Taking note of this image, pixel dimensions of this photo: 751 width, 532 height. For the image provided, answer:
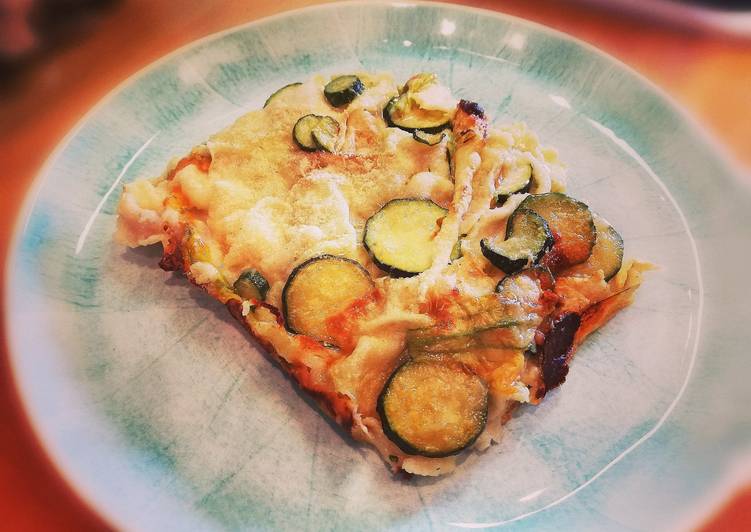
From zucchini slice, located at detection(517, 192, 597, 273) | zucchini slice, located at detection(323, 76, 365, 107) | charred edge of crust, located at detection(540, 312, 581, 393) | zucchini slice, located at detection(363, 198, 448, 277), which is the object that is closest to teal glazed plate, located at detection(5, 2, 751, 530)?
charred edge of crust, located at detection(540, 312, 581, 393)

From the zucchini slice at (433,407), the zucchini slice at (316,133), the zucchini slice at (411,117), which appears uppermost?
the zucchini slice at (316,133)

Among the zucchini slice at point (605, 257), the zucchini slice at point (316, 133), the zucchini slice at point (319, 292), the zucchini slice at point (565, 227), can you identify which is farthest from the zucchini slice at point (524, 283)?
the zucchini slice at point (316, 133)

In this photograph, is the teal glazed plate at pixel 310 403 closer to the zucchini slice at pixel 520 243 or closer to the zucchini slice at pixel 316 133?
the zucchini slice at pixel 520 243

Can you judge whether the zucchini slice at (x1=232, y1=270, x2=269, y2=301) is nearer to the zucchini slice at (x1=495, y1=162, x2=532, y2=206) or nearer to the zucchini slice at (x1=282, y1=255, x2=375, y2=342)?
the zucchini slice at (x1=282, y1=255, x2=375, y2=342)

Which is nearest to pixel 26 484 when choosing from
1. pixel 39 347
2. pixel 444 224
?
pixel 39 347

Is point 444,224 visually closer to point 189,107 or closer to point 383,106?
point 383,106

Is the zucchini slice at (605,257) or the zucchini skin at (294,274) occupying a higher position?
the zucchini skin at (294,274)
